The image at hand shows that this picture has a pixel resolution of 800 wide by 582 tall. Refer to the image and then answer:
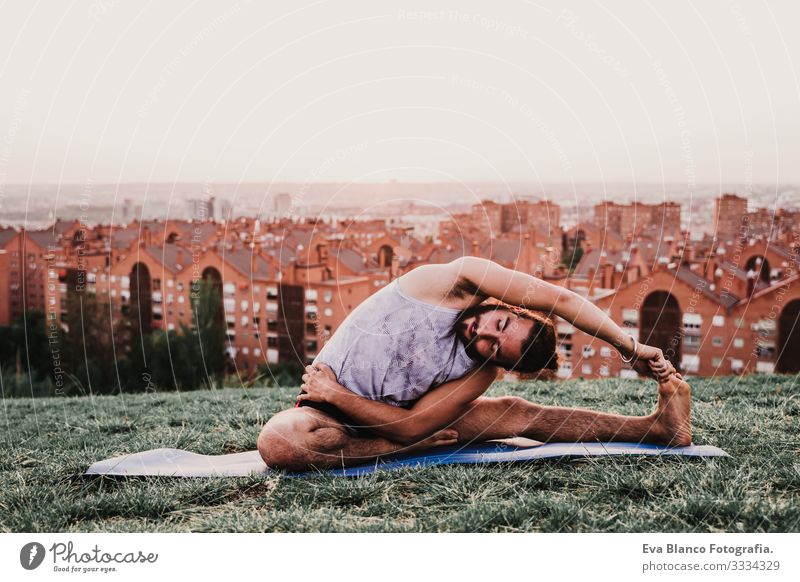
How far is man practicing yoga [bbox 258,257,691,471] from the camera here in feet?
14.1

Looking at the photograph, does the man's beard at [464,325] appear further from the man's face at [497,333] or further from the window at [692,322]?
the window at [692,322]

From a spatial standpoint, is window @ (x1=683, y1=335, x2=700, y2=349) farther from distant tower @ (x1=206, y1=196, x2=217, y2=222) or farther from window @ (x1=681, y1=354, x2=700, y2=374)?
distant tower @ (x1=206, y1=196, x2=217, y2=222)

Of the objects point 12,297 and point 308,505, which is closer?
point 308,505

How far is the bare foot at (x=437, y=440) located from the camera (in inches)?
174

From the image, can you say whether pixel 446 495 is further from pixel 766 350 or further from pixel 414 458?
pixel 766 350

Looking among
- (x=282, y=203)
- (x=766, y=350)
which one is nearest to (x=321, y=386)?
(x=282, y=203)

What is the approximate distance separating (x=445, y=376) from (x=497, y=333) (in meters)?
0.41

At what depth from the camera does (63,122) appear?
5949 millimetres

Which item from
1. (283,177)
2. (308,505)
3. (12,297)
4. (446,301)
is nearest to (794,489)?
(446,301)

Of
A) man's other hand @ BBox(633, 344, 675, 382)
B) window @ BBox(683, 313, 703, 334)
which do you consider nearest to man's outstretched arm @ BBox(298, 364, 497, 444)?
man's other hand @ BBox(633, 344, 675, 382)

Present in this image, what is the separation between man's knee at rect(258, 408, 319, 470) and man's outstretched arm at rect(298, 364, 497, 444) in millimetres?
261

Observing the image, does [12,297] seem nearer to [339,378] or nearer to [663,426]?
[339,378]

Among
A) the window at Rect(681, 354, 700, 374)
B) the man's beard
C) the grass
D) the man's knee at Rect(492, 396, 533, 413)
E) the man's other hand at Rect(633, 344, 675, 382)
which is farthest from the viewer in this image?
the window at Rect(681, 354, 700, 374)

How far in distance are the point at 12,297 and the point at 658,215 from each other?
6006 mm
